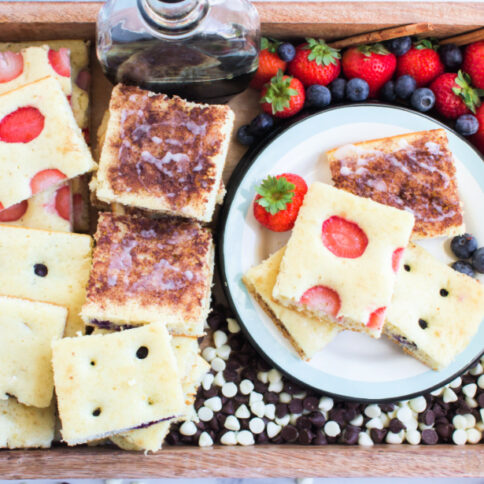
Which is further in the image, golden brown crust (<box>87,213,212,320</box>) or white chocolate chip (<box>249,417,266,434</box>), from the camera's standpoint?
white chocolate chip (<box>249,417,266,434</box>)

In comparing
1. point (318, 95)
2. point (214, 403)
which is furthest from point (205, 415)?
point (318, 95)

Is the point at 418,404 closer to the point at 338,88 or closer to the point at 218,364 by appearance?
the point at 218,364

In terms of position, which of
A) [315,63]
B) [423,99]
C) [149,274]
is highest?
[315,63]

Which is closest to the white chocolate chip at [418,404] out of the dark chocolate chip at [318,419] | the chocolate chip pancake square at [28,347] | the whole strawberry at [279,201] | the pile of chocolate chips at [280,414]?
the pile of chocolate chips at [280,414]

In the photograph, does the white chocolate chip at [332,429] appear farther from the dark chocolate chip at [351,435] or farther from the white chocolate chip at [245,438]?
the white chocolate chip at [245,438]

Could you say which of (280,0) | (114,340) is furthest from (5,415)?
(280,0)

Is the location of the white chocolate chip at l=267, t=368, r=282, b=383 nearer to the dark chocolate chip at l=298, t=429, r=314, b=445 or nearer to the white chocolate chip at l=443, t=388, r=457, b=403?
the dark chocolate chip at l=298, t=429, r=314, b=445

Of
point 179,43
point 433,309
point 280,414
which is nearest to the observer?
point 179,43

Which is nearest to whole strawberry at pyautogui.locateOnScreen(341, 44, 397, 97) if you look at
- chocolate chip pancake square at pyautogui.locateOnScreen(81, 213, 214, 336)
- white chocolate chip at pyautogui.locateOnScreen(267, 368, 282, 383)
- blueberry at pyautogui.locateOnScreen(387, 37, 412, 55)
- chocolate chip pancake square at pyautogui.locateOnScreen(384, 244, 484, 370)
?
blueberry at pyautogui.locateOnScreen(387, 37, 412, 55)
